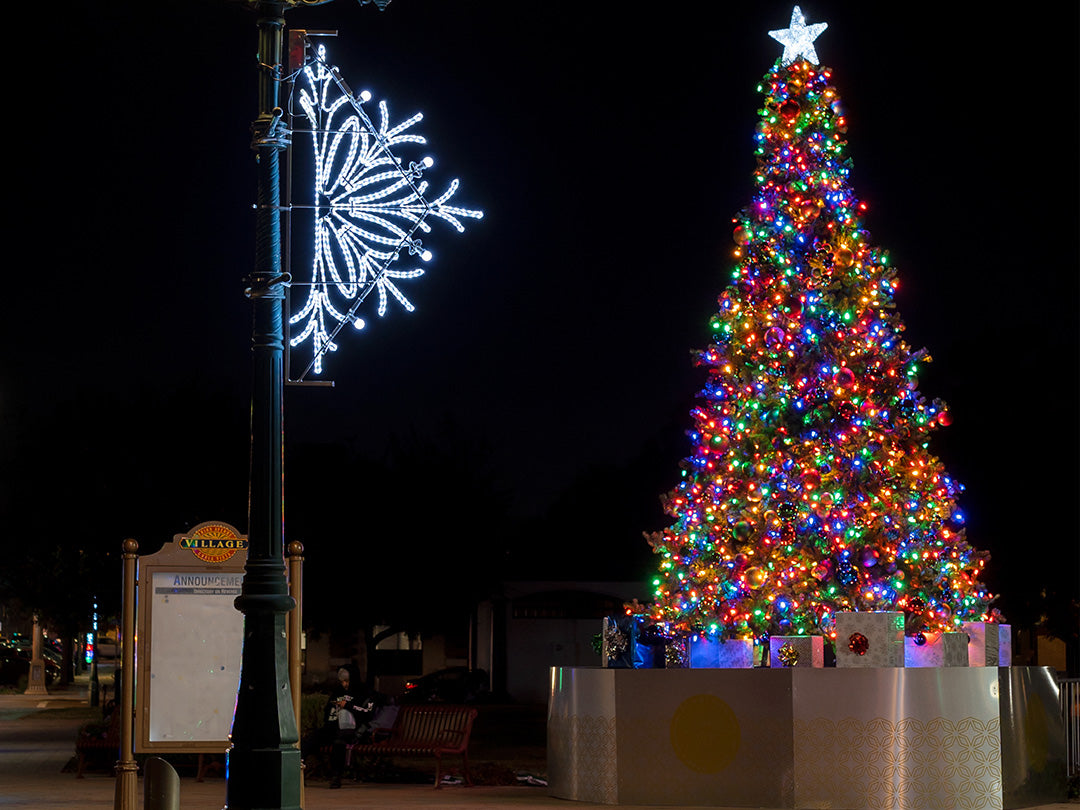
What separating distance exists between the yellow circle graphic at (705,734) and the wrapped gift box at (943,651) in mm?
2186

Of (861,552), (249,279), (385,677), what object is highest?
(249,279)

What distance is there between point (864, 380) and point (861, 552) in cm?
207

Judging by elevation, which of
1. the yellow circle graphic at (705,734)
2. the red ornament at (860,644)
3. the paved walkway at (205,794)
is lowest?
the paved walkway at (205,794)

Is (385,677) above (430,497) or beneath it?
beneath

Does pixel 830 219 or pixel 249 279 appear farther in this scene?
pixel 830 219

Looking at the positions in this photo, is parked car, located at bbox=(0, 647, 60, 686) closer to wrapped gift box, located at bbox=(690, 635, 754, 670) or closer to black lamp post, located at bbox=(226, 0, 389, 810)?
wrapped gift box, located at bbox=(690, 635, 754, 670)

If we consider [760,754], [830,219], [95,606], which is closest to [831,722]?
[760,754]

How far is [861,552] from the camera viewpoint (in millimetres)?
18234

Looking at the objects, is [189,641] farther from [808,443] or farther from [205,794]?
[808,443]

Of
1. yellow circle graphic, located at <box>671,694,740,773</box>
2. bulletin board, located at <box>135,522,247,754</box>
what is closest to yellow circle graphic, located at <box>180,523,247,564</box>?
bulletin board, located at <box>135,522,247,754</box>

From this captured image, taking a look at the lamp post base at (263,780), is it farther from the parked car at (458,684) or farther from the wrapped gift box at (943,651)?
the parked car at (458,684)

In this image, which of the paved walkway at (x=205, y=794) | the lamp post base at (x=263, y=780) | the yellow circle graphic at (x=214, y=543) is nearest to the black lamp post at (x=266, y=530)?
the lamp post base at (x=263, y=780)

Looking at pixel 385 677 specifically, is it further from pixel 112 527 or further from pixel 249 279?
pixel 249 279

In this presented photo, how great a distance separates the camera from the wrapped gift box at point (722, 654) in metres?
17.0
